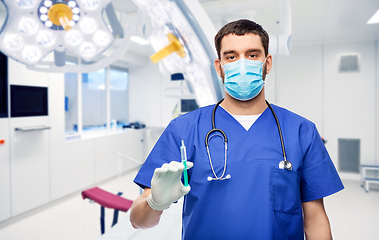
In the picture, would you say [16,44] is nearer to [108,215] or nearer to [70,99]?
[108,215]

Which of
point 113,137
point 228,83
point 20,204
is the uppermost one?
point 228,83

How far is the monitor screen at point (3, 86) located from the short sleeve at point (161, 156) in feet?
7.84

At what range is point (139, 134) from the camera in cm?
488

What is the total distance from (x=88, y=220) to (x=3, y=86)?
5.51ft

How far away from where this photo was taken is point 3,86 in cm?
254

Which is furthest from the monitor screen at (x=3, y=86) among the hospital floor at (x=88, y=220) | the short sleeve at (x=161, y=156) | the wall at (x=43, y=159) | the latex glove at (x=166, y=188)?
the latex glove at (x=166, y=188)

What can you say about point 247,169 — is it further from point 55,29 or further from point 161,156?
point 55,29

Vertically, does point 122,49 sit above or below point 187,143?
above

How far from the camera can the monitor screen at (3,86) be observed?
99.0 inches

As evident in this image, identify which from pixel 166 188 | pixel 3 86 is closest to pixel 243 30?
pixel 166 188

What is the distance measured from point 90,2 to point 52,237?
2.32 m

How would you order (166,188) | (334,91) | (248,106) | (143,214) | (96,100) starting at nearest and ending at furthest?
(166,188)
(143,214)
(248,106)
(334,91)
(96,100)

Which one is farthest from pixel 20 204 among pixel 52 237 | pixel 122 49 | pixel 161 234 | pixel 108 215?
pixel 122 49

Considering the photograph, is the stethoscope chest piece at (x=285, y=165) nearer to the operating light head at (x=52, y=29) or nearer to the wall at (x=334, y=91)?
the operating light head at (x=52, y=29)
